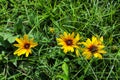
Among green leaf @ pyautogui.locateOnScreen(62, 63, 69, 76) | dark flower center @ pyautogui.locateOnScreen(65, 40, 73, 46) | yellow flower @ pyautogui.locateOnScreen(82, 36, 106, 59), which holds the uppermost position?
dark flower center @ pyautogui.locateOnScreen(65, 40, 73, 46)

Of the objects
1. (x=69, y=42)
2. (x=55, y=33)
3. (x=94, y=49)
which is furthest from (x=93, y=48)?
(x=55, y=33)

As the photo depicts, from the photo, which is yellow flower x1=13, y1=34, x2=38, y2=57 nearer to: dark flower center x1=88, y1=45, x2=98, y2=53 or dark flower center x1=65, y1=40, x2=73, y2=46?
dark flower center x1=65, y1=40, x2=73, y2=46

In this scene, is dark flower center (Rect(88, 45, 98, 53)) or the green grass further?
the green grass

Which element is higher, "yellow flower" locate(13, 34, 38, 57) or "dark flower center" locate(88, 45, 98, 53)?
"yellow flower" locate(13, 34, 38, 57)

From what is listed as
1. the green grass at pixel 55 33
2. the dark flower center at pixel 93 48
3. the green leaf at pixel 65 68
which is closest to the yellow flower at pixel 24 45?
the green grass at pixel 55 33

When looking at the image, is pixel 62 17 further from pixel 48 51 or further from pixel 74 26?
pixel 48 51

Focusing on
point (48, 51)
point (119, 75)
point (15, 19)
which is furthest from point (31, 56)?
point (119, 75)

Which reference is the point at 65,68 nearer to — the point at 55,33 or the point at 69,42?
the point at 69,42

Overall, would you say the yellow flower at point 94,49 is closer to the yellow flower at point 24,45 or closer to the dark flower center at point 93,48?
the dark flower center at point 93,48

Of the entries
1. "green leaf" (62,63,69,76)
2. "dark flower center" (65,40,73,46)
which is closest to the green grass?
"green leaf" (62,63,69,76)
